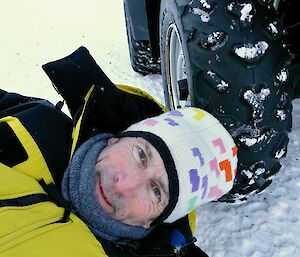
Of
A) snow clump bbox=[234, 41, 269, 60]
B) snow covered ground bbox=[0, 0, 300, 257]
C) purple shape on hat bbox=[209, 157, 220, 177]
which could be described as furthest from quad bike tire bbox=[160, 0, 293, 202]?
snow covered ground bbox=[0, 0, 300, 257]

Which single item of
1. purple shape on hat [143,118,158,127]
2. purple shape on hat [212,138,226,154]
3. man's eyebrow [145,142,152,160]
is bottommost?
purple shape on hat [212,138,226,154]

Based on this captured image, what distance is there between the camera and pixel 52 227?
1.31 m

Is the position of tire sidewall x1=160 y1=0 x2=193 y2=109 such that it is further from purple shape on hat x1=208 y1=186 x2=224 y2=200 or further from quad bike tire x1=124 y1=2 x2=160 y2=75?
quad bike tire x1=124 y1=2 x2=160 y2=75

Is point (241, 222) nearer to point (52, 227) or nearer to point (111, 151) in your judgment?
point (111, 151)

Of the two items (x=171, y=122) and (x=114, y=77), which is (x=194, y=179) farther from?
(x=114, y=77)

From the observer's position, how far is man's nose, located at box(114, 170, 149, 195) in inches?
57.4

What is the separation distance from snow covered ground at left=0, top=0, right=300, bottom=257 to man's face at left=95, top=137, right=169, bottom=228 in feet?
1.54

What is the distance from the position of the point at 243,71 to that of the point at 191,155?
267mm

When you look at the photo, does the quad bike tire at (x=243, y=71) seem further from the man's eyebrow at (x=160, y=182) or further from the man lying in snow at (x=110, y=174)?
the man's eyebrow at (x=160, y=182)

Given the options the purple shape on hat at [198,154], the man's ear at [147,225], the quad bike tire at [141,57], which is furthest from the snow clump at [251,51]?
the quad bike tire at [141,57]

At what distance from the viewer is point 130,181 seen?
4.83ft

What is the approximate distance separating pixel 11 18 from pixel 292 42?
2368mm

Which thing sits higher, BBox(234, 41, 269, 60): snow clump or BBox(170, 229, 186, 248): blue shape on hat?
BBox(234, 41, 269, 60): snow clump

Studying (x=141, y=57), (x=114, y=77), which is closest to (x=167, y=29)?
(x=141, y=57)
